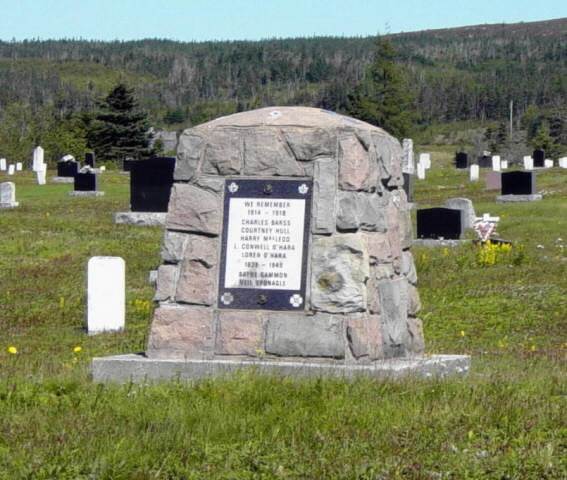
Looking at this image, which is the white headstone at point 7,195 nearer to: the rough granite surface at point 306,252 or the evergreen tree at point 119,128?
the rough granite surface at point 306,252

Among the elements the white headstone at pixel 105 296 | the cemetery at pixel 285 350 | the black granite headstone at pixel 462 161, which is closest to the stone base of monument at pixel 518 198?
the cemetery at pixel 285 350

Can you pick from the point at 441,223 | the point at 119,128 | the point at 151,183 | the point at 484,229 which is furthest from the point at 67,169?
the point at 484,229

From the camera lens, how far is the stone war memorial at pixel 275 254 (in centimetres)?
860

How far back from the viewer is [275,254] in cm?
878

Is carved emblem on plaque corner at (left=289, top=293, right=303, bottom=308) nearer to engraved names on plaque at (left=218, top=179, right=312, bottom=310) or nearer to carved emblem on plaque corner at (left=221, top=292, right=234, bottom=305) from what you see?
engraved names on plaque at (left=218, top=179, right=312, bottom=310)

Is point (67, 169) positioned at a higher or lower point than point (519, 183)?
higher

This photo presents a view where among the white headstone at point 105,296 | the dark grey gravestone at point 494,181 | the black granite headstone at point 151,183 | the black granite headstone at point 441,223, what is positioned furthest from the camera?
the dark grey gravestone at point 494,181

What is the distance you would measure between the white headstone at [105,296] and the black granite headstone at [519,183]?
840 inches

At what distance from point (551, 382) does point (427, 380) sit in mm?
728

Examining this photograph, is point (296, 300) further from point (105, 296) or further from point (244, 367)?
point (105, 296)

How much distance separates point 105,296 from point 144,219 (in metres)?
13.3

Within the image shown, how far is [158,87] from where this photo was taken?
622ft

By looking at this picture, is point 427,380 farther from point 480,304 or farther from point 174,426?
point 480,304

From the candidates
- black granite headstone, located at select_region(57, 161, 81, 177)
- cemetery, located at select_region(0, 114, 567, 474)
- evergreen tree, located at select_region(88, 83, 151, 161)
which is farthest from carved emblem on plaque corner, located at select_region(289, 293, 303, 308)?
evergreen tree, located at select_region(88, 83, 151, 161)
